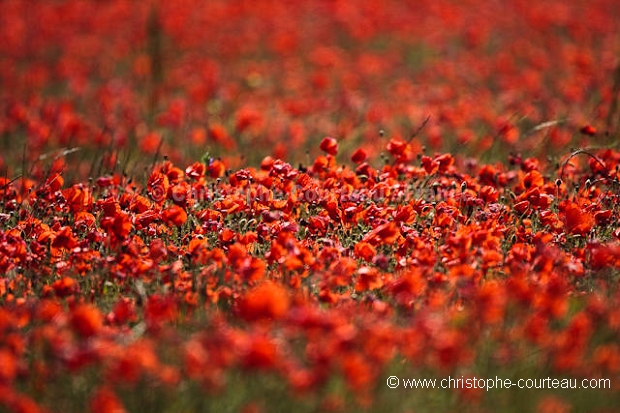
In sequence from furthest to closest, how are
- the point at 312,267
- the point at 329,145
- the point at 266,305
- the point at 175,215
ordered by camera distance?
the point at 329,145, the point at 175,215, the point at 312,267, the point at 266,305

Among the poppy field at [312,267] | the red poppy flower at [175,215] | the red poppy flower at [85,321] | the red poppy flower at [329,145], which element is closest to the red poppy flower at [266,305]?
the poppy field at [312,267]

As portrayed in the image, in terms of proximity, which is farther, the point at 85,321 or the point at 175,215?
the point at 175,215

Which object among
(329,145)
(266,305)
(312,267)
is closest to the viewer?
(266,305)

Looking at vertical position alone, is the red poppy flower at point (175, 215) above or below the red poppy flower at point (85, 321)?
below

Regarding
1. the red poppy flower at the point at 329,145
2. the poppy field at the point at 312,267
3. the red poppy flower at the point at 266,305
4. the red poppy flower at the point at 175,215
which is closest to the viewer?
the red poppy flower at the point at 266,305

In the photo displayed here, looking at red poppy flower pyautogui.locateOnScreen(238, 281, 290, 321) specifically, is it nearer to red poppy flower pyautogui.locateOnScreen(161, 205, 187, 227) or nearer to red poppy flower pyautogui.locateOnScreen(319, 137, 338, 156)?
red poppy flower pyautogui.locateOnScreen(161, 205, 187, 227)

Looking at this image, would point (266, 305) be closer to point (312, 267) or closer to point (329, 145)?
point (312, 267)

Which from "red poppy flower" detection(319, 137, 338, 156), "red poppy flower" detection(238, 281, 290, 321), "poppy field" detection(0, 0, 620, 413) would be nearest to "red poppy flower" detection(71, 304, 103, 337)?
"poppy field" detection(0, 0, 620, 413)

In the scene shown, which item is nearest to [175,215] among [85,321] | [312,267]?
[312,267]

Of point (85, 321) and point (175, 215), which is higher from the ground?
point (85, 321)

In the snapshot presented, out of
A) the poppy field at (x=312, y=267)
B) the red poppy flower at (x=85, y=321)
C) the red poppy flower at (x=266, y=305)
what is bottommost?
the poppy field at (x=312, y=267)

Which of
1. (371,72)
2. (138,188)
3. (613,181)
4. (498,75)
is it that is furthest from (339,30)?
(613,181)

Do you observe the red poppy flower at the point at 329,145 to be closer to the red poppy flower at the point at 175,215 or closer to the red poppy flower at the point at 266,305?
the red poppy flower at the point at 175,215

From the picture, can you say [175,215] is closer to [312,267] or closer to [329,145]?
[312,267]
